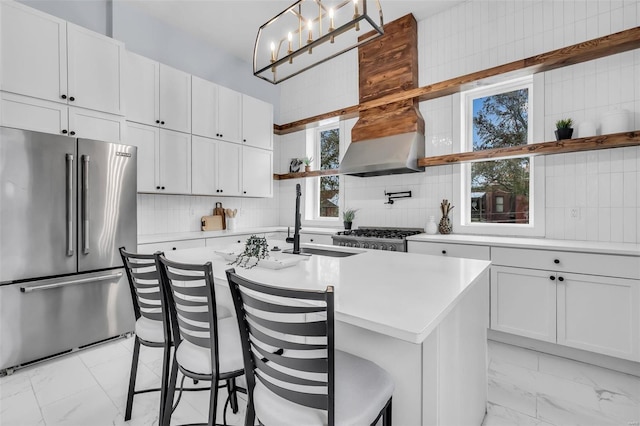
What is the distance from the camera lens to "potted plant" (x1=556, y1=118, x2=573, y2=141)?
2.67 meters

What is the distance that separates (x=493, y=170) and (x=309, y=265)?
106 inches

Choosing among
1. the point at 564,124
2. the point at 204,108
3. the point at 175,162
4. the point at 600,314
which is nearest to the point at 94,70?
the point at 175,162

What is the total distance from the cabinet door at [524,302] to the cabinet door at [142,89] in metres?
3.85

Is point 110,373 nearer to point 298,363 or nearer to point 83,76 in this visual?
point 298,363

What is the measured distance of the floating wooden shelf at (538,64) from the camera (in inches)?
96.0

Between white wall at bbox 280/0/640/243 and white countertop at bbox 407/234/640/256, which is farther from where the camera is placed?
white wall at bbox 280/0/640/243

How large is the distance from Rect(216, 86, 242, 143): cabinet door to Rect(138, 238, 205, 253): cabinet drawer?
1.45m

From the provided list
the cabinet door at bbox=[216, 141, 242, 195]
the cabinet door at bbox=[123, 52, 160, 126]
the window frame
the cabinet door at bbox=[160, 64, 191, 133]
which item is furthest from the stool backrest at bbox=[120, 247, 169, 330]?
the window frame

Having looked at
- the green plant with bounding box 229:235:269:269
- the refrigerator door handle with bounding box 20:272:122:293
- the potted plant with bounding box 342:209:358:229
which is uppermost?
the potted plant with bounding box 342:209:358:229

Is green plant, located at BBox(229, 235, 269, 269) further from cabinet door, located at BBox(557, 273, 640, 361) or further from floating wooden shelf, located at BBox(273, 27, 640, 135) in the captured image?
floating wooden shelf, located at BBox(273, 27, 640, 135)

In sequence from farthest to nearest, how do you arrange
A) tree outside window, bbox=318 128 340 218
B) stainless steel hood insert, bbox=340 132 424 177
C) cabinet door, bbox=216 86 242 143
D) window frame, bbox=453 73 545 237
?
tree outside window, bbox=318 128 340 218 < cabinet door, bbox=216 86 242 143 < stainless steel hood insert, bbox=340 132 424 177 < window frame, bbox=453 73 545 237

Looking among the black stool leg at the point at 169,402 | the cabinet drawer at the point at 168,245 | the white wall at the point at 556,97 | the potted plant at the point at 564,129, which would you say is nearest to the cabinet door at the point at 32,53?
the cabinet drawer at the point at 168,245

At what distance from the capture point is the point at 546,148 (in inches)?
108

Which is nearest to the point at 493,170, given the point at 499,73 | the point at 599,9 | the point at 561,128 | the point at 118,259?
the point at 561,128
